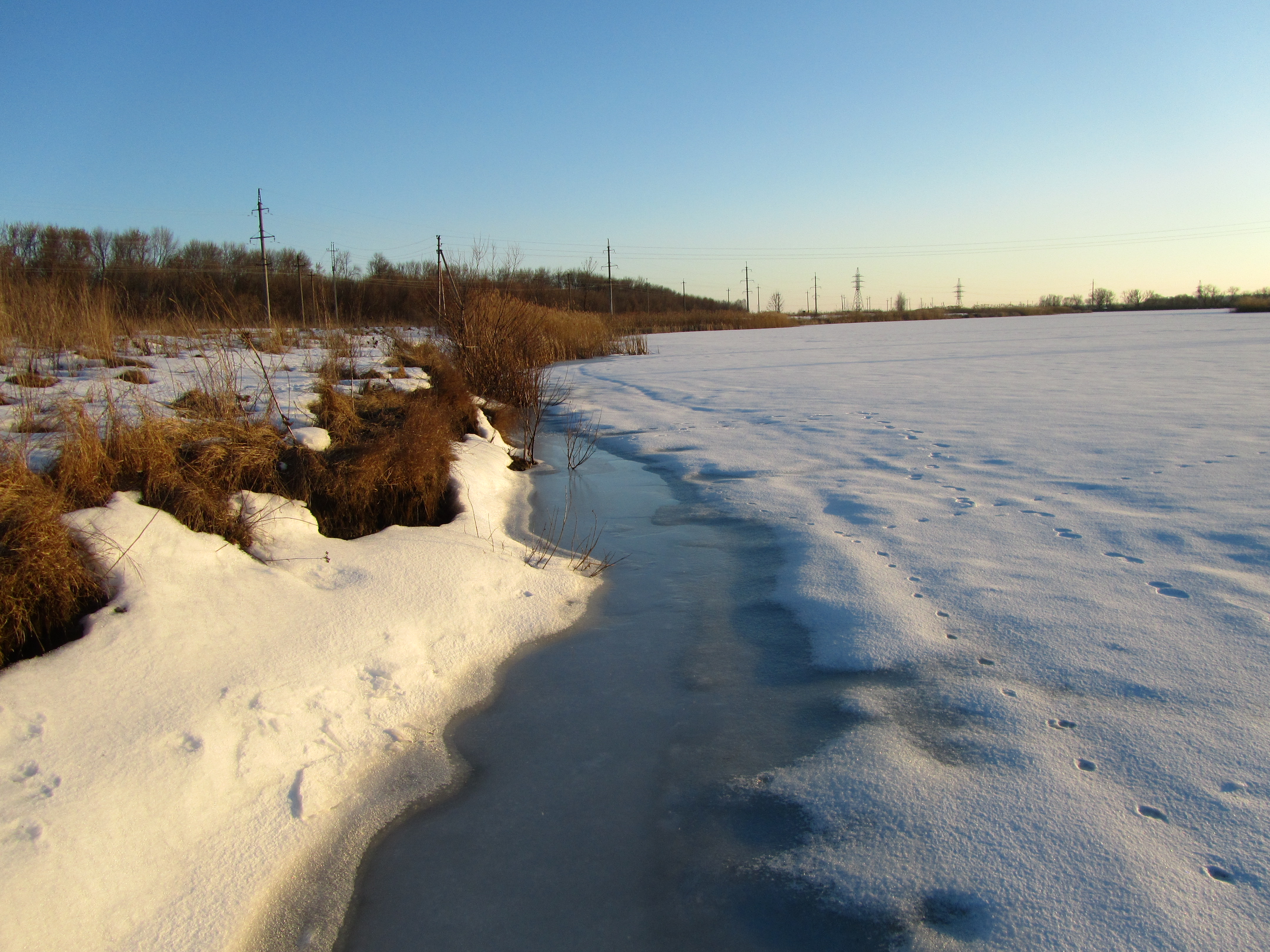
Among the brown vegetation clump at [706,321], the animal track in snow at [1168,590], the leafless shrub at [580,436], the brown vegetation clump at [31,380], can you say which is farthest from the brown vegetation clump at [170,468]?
the brown vegetation clump at [706,321]

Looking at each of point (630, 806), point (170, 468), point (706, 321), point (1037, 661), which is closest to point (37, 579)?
point (170, 468)

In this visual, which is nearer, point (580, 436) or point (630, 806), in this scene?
point (630, 806)

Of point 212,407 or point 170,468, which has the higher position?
point 212,407

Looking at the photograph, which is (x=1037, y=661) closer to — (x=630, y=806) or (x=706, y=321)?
(x=630, y=806)

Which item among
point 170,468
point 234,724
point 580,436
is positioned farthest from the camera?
point 580,436

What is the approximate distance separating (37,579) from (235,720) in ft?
3.55

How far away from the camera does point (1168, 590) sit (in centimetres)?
347

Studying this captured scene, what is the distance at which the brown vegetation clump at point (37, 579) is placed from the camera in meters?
2.80

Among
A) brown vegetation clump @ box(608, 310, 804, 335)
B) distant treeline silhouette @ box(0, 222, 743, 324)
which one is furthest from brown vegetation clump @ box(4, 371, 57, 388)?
brown vegetation clump @ box(608, 310, 804, 335)

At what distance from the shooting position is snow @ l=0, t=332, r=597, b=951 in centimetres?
200

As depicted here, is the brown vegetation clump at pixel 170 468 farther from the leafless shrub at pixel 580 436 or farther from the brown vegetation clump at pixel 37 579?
the leafless shrub at pixel 580 436

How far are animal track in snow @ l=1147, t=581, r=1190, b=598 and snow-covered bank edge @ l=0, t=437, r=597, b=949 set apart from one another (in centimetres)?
285

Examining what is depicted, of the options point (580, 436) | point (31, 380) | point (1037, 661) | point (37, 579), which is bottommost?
point (1037, 661)

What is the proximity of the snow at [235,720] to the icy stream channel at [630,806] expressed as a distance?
0.18 metres
